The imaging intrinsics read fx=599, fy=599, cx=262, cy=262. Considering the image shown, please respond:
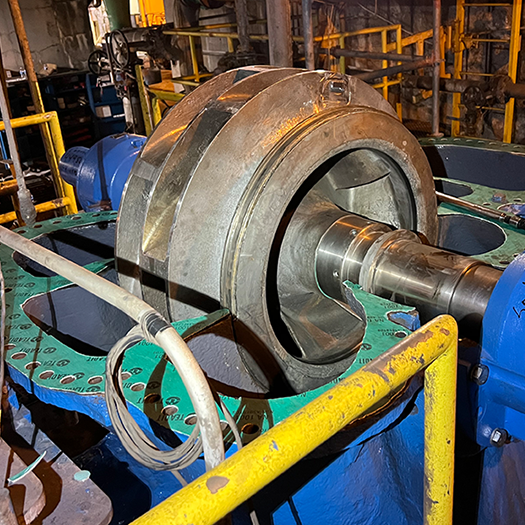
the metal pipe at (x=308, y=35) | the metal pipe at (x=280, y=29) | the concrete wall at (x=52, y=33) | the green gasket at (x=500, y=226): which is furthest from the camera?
the concrete wall at (x=52, y=33)

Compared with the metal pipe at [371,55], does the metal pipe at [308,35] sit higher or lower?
higher

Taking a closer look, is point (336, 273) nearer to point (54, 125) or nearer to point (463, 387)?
point (463, 387)

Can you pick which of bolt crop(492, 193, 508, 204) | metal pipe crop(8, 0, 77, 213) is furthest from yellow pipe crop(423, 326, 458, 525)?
metal pipe crop(8, 0, 77, 213)

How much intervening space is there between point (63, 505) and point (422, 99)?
5912 mm

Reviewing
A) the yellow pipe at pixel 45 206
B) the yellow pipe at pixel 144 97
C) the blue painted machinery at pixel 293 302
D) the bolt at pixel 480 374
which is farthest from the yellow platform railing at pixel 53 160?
the yellow pipe at pixel 144 97

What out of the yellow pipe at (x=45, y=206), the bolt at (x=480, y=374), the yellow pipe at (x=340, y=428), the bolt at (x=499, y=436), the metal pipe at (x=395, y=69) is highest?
the metal pipe at (x=395, y=69)

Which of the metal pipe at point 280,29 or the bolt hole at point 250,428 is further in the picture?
the metal pipe at point 280,29

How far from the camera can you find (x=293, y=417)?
2.89 ft

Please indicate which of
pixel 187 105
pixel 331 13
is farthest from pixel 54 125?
pixel 331 13

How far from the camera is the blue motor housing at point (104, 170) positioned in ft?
10.4

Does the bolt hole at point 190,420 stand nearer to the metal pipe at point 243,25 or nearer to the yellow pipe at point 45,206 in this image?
the yellow pipe at point 45,206

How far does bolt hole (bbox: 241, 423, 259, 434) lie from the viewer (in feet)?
4.50

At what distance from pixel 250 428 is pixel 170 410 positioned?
0.20m

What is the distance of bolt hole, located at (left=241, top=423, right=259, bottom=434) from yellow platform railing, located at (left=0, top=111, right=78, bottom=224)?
227 centimetres
